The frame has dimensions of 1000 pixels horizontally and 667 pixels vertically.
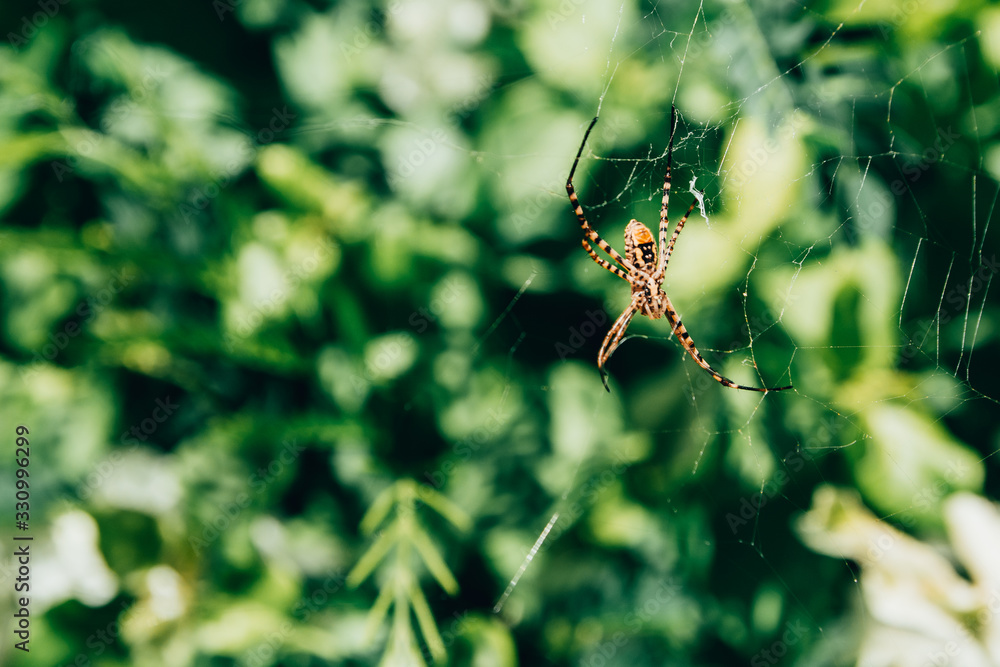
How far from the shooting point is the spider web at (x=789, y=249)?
1299mm

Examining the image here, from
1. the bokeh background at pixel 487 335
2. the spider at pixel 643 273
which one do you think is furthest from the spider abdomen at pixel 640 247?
the bokeh background at pixel 487 335

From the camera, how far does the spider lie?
5.03ft

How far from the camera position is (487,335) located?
1.56m

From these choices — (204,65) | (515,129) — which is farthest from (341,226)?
(204,65)

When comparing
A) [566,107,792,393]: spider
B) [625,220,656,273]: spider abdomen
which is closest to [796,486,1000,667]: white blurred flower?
[566,107,792,393]: spider

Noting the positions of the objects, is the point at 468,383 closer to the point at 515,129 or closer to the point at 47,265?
the point at 515,129

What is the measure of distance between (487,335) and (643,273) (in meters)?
0.48

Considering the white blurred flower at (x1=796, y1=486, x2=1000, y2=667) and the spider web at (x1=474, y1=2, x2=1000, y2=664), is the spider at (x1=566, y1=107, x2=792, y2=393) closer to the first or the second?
the spider web at (x1=474, y1=2, x2=1000, y2=664)

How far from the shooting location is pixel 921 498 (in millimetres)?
1290

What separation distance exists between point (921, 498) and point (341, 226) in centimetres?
153

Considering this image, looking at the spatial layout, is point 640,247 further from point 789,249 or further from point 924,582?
point 924,582

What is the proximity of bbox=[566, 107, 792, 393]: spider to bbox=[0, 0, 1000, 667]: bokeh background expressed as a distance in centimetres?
5

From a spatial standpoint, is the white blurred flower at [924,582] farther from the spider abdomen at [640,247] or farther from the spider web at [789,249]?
the spider abdomen at [640,247]

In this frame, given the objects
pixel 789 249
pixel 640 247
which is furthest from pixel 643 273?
pixel 789 249
